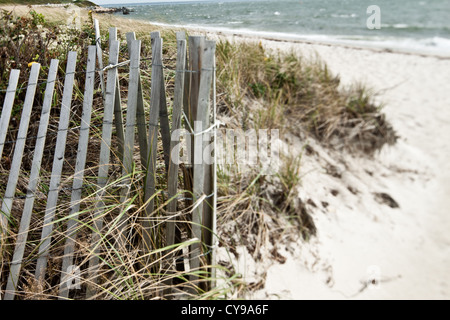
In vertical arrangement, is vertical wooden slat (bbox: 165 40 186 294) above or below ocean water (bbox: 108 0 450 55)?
below

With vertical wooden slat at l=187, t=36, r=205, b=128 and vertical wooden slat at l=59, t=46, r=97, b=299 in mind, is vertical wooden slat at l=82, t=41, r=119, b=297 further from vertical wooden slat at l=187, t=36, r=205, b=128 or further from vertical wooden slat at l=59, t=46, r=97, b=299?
vertical wooden slat at l=187, t=36, r=205, b=128

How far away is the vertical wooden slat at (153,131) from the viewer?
5.85 ft

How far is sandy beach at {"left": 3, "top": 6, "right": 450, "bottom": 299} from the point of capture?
210 cm

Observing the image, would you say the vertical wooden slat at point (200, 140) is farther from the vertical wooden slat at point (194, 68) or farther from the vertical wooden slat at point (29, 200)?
the vertical wooden slat at point (29, 200)

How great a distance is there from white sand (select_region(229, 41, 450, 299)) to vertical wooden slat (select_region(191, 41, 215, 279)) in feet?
1.81

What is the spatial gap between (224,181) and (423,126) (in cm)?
185

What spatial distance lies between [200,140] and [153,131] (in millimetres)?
309

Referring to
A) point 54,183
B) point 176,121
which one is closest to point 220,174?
point 176,121

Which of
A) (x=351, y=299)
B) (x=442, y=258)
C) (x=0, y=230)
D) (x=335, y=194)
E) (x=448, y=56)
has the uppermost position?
(x=448, y=56)

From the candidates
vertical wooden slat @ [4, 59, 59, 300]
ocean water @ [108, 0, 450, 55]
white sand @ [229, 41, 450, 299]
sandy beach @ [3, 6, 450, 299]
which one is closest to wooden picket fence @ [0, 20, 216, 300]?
vertical wooden slat @ [4, 59, 59, 300]

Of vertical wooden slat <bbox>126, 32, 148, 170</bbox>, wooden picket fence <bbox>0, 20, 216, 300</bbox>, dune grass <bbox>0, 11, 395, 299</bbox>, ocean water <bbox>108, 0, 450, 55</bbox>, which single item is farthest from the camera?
ocean water <bbox>108, 0, 450, 55</bbox>
